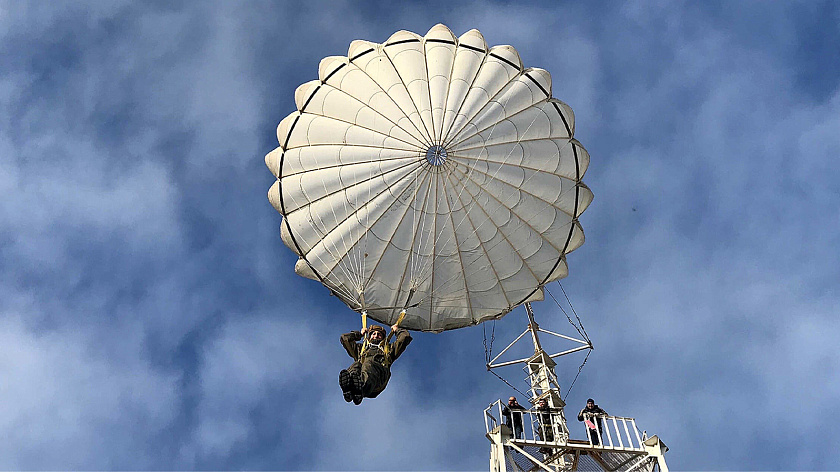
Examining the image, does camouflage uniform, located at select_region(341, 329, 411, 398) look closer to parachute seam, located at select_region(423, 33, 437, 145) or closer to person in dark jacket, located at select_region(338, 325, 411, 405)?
person in dark jacket, located at select_region(338, 325, 411, 405)

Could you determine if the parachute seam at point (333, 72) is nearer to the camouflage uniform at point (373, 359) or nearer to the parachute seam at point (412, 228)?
the parachute seam at point (412, 228)

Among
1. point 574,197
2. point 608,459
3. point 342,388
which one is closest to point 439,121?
point 574,197

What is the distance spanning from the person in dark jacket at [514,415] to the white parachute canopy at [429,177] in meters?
3.31

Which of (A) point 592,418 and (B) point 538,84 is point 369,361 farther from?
(B) point 538,84

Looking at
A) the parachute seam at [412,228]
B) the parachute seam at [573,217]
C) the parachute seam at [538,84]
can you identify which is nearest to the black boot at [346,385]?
the parachute seam at [412,228]

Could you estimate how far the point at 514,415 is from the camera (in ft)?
64.2

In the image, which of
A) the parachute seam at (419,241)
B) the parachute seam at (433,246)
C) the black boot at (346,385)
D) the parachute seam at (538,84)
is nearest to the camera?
the black boot at (346,385)

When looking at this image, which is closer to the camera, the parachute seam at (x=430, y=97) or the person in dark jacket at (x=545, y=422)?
the parachute seam at (x=430, y=97)

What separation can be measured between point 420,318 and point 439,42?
346 inches

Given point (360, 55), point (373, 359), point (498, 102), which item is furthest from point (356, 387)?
point (360, 55)

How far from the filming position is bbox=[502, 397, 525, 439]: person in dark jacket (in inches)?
763

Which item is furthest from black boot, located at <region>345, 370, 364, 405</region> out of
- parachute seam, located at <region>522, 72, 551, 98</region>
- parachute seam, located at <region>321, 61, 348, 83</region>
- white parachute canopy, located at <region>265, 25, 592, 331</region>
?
parachute seam, located at <region>522, 72, 551, 98</region>

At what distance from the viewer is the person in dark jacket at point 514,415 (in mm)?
19375

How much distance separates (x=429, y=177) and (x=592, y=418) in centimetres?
842
